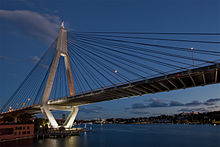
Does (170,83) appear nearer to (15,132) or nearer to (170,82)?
(170,82)

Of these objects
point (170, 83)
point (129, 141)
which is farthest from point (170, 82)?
point (129, 141)

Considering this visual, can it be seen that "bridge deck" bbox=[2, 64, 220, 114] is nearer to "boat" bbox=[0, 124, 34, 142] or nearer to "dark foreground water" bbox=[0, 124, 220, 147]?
"dark foreground water" bbox=[0, 124, 220, 147]

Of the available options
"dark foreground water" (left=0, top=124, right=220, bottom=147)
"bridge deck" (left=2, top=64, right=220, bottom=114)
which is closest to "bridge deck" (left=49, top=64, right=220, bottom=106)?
"bridge deck" (left=2, top=64, right=220, bottom=114)

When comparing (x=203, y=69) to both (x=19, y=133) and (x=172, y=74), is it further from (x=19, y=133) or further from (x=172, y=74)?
(x=19, y=133)

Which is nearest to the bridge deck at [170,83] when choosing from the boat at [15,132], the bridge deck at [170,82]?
Answer: the bridge deck at [170,82]

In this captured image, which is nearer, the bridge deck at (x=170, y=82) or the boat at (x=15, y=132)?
the bridge deck at (x=170, y=82)

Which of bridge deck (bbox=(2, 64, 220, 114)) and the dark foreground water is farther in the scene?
the dark foreground water

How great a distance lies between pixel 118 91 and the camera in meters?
33.8

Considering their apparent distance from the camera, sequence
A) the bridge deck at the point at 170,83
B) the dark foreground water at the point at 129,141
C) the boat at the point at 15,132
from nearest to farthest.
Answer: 1. the bridge deck at the point at 170,83
2. the boat at the point at 15,132
3. the dark foreground water at the point at 129,141

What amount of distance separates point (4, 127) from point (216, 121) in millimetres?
182135

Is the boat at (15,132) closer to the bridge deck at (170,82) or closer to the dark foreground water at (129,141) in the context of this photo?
the dark foreground water at (129,141)

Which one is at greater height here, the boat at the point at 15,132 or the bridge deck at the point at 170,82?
the bridge deck at the point at 170,82

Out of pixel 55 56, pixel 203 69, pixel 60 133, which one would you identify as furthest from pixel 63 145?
pixel 203 69

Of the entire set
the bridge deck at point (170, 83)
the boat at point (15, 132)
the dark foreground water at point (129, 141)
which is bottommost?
the dark foreground water at point (129, 141)
